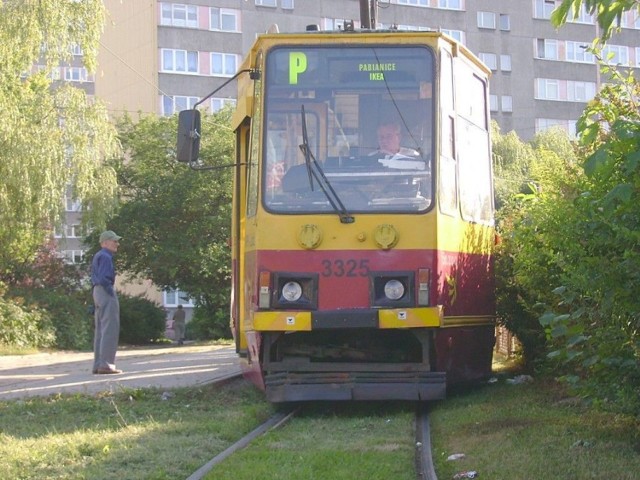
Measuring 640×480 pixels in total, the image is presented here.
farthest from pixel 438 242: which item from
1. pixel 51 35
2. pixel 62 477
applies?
pixel 51 35

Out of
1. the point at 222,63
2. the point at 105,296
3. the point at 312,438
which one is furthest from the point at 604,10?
the point at 222,63

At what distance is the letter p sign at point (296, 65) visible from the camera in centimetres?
1064

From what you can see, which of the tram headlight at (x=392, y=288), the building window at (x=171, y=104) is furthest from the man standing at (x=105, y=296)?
the building window at (x=171, y=104)

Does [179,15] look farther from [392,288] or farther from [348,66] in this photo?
[392,288]

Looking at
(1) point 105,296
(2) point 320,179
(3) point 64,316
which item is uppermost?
(2) point 320,179

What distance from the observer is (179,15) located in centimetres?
5447

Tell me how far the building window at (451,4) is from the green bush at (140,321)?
27.6 metres

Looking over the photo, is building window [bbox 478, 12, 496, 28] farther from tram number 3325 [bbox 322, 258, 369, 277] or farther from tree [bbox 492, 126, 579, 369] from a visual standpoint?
tram number 3325 [bbox 322, 258, 369, 277]

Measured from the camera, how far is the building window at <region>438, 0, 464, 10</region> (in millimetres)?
59844

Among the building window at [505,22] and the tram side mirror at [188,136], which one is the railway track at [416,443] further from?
the building window at [505,22]

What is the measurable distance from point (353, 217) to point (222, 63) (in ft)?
152

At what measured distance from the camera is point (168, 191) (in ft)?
132

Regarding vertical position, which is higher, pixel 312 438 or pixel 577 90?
pixel 577 90

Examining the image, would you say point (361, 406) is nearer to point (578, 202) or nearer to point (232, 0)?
point (578, 202)
